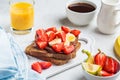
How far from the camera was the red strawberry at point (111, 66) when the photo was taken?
39.3 inches

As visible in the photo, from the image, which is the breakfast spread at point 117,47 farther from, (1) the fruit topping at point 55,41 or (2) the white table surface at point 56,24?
(1) the fruit topping at point 55,41

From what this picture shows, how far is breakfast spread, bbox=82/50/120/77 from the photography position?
0.98 m

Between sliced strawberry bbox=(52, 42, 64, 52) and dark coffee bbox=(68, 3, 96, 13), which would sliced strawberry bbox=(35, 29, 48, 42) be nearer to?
sliced strawberry bbox=(52, 42, 64, 52)

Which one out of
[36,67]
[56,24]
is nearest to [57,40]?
[36,67]

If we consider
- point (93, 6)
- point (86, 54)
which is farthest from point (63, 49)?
point (93, 6)

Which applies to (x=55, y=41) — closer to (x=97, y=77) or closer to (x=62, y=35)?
(x=62, y=35)

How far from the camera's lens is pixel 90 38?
1.21 metres

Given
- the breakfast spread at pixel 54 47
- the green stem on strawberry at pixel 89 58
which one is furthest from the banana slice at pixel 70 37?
the green stem on strawberry at pixel 89 58

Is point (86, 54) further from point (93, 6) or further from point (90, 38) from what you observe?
point (93, 6)

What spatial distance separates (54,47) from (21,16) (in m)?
0.22

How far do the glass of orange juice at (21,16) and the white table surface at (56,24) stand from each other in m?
0.03

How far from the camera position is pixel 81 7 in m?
1.31

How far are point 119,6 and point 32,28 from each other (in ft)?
1.07

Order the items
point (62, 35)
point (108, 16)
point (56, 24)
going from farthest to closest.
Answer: point (56, 24) < point (108, 16) < point (62, 35)
